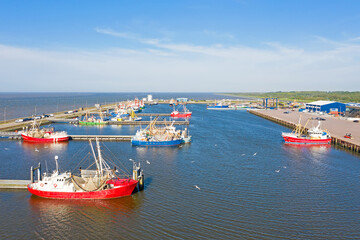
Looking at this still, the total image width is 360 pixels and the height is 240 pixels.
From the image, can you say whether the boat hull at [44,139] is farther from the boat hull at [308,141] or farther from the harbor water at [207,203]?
the boat hull at [308,141]

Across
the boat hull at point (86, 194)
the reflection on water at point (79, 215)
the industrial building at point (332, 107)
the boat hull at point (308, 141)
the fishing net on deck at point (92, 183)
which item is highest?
the industrial building at point (332, 107)

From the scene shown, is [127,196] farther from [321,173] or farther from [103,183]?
[321,173]

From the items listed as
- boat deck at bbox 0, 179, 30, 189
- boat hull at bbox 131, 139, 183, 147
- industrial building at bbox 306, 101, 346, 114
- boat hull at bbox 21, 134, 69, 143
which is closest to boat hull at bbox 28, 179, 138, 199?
boat deck at bbox 0, 179, 30, 189

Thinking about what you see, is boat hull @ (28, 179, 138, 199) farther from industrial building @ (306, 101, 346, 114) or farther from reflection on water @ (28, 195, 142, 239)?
industrial building @ (306, 101, 346, 114)

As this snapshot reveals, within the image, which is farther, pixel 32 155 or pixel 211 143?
pixel 211 143

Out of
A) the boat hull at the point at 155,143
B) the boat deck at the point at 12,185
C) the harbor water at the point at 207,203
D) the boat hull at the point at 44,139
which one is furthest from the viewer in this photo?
the boat hull at the point at 44,139

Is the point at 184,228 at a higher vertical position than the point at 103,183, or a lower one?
lower

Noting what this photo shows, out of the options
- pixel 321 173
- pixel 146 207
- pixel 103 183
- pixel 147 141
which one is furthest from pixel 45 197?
pixel 321 173

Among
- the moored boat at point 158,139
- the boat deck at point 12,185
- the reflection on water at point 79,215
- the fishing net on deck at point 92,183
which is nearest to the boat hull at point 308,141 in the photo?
the moored boat at point 158,139
